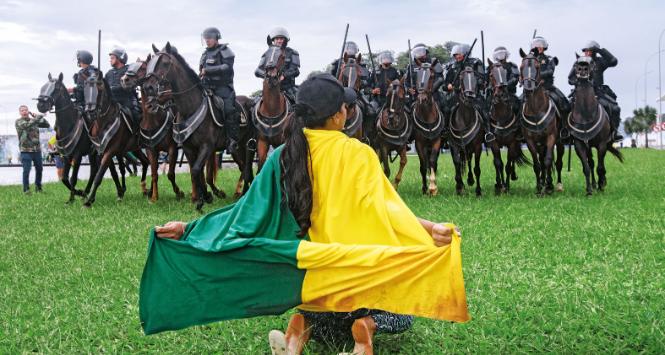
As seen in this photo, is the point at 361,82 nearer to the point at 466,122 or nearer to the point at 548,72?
the point at 466,122

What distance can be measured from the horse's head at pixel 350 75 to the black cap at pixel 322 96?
1016 cm

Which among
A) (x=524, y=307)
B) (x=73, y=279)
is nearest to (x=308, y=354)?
(x=524, y=307)

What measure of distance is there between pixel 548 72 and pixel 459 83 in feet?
5.60

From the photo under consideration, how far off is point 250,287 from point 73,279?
3.81 m

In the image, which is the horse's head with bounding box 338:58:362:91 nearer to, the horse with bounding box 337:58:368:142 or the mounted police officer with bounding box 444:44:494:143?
the horse with bounding box 337:58:368:142

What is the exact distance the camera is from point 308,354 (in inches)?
167

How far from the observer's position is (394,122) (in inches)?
578

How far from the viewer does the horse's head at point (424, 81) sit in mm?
14156

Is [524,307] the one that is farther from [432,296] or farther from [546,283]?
[432,296]

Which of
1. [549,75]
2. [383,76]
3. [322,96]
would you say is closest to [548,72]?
[549,75]

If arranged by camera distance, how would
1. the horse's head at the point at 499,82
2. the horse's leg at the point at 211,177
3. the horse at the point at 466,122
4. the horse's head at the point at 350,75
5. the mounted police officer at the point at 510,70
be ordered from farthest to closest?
1. the horse's leg at the point at 211,177
2. the mounted police officer at the point at 510,70
3. the horse at the point at 466,122
4. the horse's head at the point at 350,75
5. the horse's head at the point at 499,82

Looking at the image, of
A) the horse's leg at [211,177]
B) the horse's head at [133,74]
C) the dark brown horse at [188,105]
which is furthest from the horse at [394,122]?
the horse's head at [133,74]

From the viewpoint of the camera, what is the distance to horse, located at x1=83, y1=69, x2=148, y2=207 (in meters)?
13.6

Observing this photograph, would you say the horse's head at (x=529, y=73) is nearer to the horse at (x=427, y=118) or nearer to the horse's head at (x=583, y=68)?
the horse's head at (x=583, y=68)
